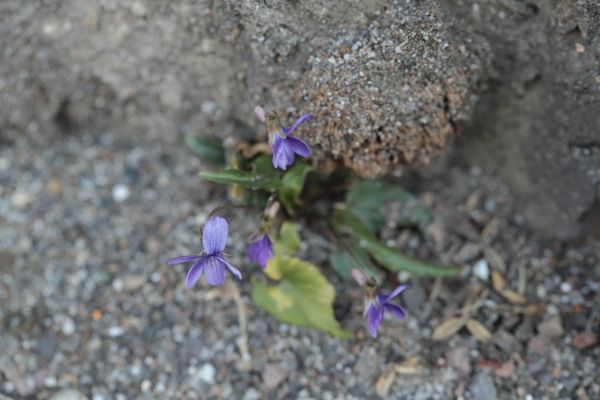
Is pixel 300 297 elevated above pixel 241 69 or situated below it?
below

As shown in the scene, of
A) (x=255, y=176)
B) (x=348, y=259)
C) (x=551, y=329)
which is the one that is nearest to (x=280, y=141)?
(x=255, y=176)

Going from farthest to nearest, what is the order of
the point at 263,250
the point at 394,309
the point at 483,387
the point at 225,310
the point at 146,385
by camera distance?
the point at 225,310, the point at 146,385, the point at 483,387, the point at 263,250, the point at 394,309

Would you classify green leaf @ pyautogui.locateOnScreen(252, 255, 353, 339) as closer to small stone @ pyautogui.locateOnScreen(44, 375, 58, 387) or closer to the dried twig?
the dried twig

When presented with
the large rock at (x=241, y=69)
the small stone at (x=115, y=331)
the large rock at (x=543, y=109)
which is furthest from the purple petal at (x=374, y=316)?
the small stone at (x=115, y=331)

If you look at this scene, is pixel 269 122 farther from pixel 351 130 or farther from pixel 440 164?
pixel 440 164

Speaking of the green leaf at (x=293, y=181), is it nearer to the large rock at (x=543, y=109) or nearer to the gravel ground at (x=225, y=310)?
the gravel ground at (x=225, y=310)

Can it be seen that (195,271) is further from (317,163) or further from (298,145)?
(317,163)

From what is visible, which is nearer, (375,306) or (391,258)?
(375,306)

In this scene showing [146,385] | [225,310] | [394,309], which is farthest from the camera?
[225,310]
